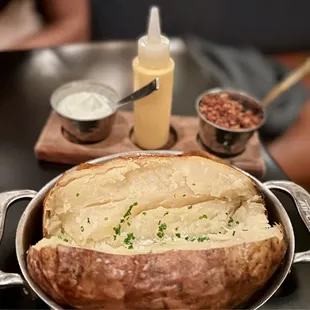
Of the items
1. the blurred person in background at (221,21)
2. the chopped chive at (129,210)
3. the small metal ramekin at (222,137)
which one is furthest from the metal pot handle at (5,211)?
the blurred person in background at (221,21)

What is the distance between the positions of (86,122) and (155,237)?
42cm

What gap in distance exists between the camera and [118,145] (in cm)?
124

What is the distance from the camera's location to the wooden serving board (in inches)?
47.8

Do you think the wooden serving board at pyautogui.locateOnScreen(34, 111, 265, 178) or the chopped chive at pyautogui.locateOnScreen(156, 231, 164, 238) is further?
the wooden serving board at pyautogui.locateOnScreen(34, 111, 265, 178)

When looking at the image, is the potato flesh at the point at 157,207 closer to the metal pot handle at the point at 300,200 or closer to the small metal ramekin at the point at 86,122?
the metal pot handle at the point at 300,200

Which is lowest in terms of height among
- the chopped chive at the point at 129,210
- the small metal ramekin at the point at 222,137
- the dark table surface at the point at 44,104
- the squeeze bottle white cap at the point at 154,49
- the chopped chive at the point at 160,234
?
the dark table surface at the point at 44,104

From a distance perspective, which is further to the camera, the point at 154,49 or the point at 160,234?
the point at 154,49

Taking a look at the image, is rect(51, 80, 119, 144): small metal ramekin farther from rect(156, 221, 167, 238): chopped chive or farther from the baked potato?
rect(156, 221, 167, 238): chopped chive

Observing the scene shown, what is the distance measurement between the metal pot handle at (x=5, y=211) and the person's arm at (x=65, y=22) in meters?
1.12

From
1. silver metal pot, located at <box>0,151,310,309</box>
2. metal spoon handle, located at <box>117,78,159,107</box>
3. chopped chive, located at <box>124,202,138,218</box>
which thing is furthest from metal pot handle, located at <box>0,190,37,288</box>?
metal spoon handle, located at <box>117,78,159,107</box>

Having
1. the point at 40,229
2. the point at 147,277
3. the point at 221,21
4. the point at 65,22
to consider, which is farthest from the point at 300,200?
the point at 221,21

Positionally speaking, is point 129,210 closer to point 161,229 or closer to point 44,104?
point 161,229

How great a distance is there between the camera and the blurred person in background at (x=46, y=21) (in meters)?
2.02

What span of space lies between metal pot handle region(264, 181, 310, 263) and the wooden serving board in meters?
0.18
